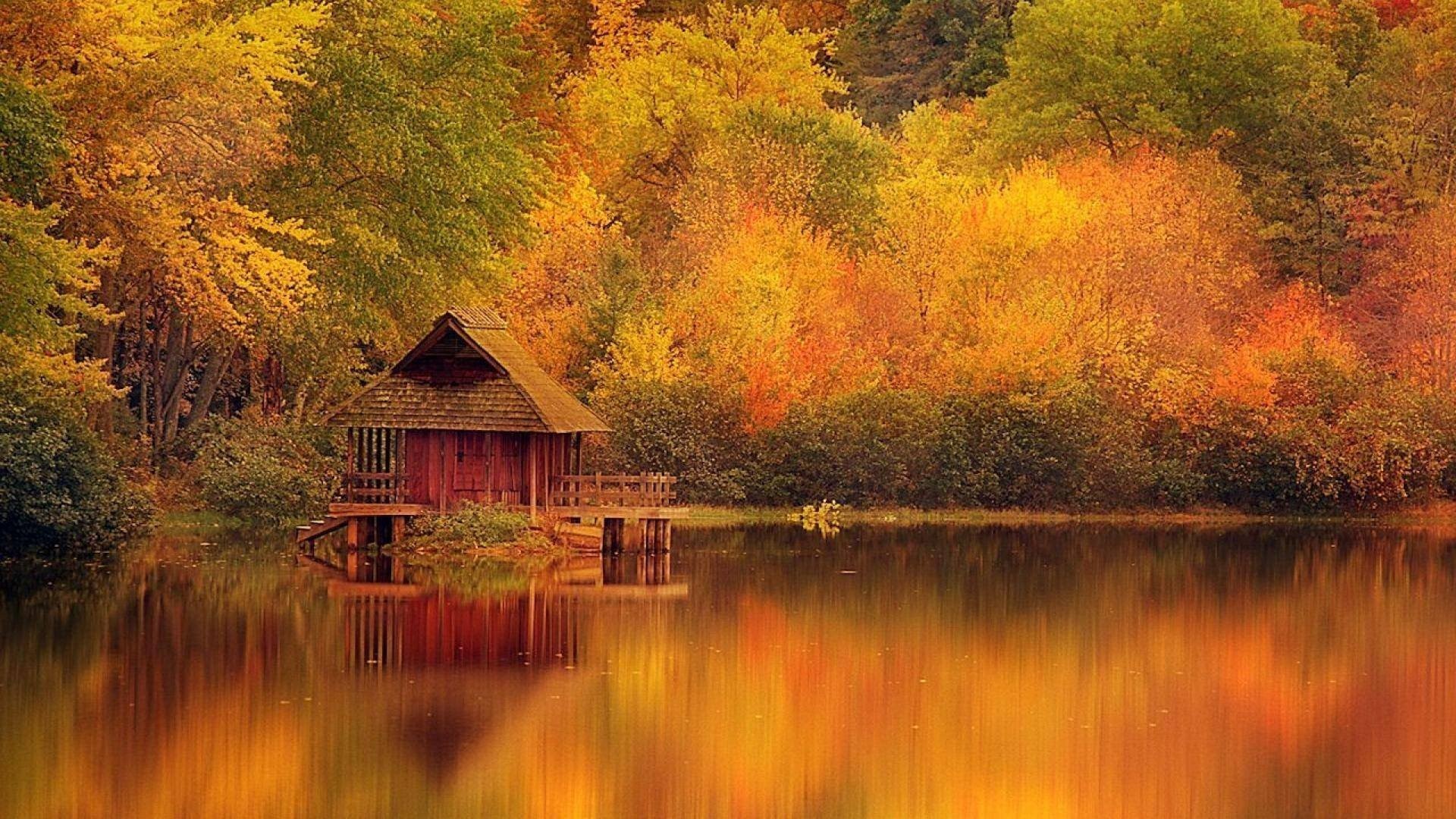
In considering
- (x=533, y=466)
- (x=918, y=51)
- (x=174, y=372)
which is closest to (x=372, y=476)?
(x=533, y=466)

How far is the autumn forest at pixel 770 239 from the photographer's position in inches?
1812

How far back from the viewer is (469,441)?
146 ft

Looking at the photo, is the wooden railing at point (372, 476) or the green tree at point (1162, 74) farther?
the green tree at point (1162, 74)

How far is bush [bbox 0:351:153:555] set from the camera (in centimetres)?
4109

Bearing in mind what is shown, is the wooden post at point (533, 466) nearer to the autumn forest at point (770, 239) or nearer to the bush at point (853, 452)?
the autumn forest at point (770, 239)

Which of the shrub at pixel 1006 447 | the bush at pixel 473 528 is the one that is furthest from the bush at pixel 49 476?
the shrub at pixel 1006 447

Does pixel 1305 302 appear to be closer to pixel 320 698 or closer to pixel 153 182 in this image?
pixel 153 182

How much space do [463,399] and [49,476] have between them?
7.45 meters

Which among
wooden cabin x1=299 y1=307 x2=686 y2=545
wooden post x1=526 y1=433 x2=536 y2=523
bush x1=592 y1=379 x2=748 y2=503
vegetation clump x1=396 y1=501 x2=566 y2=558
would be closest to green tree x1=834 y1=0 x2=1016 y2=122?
bush x1=592 y1=379 x2=748 y2=503

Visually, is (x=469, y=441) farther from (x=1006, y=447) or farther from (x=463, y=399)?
(x=1006, y=447)

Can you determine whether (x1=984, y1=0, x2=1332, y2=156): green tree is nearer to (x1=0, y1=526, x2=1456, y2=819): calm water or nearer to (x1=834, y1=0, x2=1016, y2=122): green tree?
(x1=834, y1=0, x2=1016, y2=122): green tree

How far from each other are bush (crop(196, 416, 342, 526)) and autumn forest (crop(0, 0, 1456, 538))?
0.35 feet

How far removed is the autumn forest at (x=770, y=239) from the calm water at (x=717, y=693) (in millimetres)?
8314

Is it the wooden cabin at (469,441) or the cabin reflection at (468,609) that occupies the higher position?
the wooden cabin at (469,441)
